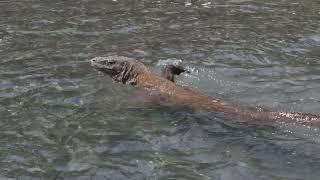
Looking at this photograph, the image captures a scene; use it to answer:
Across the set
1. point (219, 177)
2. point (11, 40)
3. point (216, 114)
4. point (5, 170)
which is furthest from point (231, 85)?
point (11, 40)

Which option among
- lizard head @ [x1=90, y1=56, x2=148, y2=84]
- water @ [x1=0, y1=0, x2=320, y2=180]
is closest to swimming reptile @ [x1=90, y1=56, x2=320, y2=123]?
lizard head @ [x1=90, y1=56, x2=148, y2=84]

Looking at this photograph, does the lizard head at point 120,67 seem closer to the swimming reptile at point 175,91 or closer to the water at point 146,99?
the swimming reptile at point 175,91

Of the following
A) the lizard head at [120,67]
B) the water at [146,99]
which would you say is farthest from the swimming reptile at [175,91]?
the water at [146,99]

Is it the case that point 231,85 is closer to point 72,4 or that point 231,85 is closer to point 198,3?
point 198,3

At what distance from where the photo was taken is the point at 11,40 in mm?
15820

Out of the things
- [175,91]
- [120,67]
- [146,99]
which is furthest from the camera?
[120,67]

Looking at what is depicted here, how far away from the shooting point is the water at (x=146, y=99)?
28.1 ft

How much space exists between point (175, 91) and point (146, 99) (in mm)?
666

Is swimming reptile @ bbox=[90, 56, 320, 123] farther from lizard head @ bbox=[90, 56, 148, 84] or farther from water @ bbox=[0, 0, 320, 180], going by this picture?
water @ bbox=[0, 0, 320, 180]

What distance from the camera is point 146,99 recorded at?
36.4 feet

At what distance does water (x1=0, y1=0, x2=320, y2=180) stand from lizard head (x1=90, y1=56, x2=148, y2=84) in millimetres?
199

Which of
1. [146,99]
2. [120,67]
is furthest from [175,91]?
[120,67]

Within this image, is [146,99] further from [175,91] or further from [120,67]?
[120,67]

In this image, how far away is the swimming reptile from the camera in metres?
9.27
